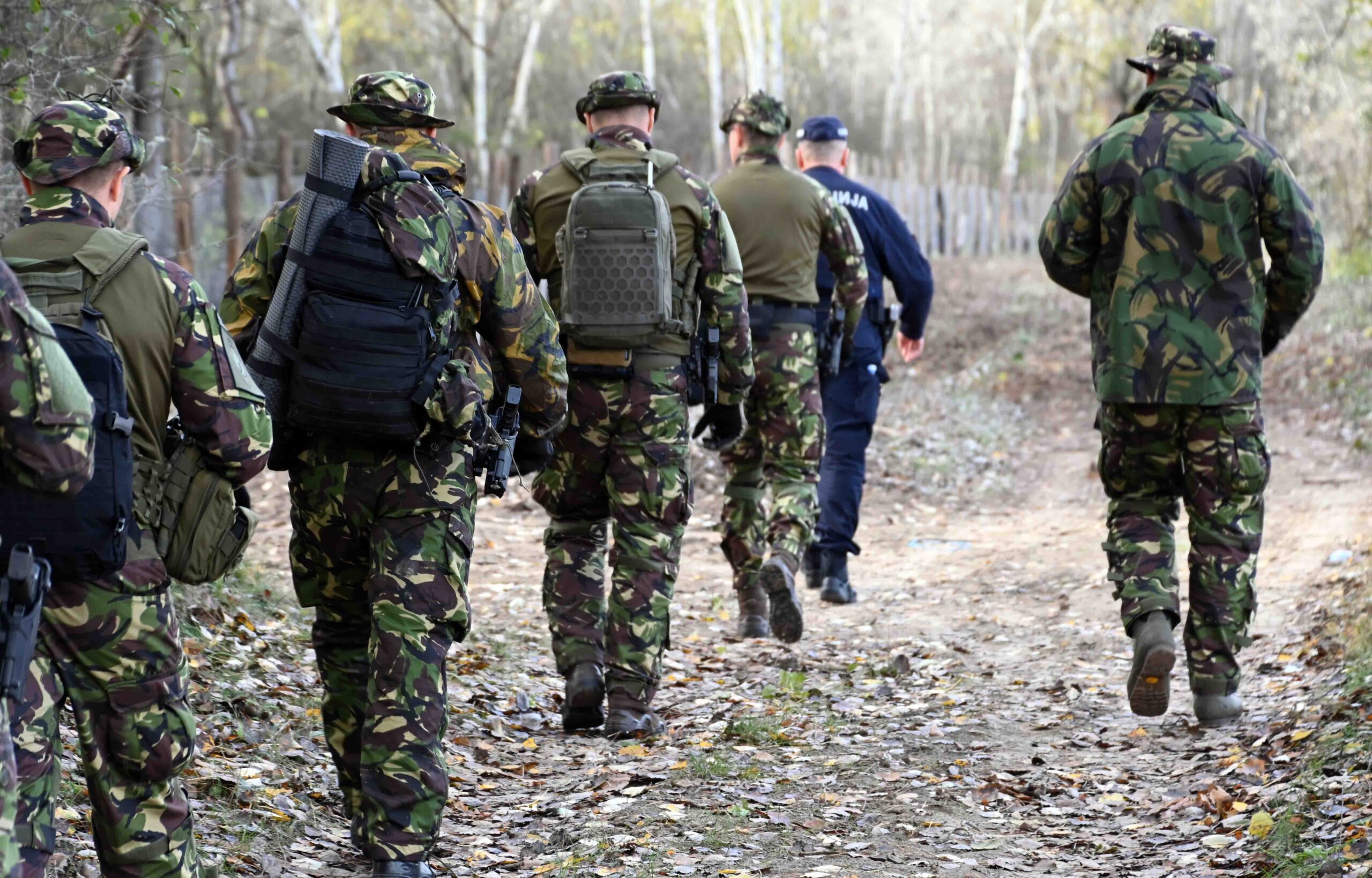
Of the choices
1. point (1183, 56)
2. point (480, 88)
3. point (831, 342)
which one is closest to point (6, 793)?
point (1183, 56)

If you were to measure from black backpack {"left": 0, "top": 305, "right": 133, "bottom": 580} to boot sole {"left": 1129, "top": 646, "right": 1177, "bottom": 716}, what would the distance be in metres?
3.87

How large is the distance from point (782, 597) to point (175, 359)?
14.4 ft

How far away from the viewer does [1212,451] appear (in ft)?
18.4

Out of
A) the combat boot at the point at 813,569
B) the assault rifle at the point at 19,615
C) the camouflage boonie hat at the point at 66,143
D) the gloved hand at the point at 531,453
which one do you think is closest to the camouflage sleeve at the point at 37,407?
the assault rifle at the point at 19,615

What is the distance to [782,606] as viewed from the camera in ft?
23.7

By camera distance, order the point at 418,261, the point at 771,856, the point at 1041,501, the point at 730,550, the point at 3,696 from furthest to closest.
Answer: the point at 1041,501
the point at 730,550
the point at 771,856
the point at 418,261
the point at 3,696

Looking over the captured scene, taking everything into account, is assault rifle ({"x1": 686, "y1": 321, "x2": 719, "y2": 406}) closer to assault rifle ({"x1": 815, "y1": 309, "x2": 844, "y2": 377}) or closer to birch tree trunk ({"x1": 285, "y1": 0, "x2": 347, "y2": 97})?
assault rifle ({"x1": 815, "y1": 309, "x2": 844, "y2": 377})

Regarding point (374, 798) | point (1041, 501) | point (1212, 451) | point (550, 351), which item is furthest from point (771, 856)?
point (1041, 501)

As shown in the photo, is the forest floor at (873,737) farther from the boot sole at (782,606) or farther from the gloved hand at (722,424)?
the gloved hand at (722,424)

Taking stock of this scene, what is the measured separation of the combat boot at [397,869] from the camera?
3.97 meters

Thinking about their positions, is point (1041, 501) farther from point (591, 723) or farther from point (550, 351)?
point (550, 351)

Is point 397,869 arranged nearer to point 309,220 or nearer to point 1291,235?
point 309,220

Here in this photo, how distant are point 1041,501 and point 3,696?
34.8ft

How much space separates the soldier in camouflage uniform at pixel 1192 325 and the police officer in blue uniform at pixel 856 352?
271 cm
